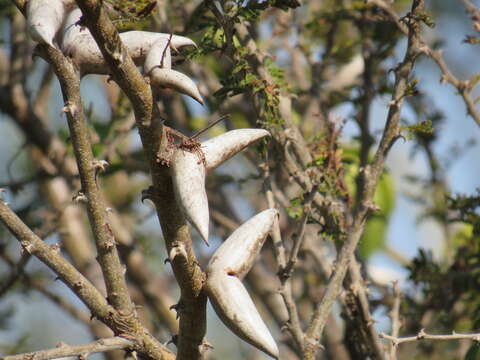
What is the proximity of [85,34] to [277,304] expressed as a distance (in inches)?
61.4

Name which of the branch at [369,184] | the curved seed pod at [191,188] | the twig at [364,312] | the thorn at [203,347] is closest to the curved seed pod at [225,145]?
the curved seed pod at [191,188]

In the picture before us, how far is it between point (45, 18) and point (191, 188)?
271 mm

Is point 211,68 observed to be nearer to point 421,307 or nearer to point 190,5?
point 190,5

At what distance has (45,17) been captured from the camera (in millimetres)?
835

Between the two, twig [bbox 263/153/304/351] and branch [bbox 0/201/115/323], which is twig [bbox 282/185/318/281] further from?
branch [bbox 0/201/115/323]

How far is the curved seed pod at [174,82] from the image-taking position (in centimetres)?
80

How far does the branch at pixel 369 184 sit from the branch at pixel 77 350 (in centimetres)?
38

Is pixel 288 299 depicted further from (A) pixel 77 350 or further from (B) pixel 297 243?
(A) pixel 77 350

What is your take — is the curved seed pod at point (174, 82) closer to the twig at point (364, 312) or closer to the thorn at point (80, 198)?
the thorn at point (80, 198)

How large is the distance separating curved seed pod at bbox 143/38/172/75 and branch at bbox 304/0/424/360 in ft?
1.78

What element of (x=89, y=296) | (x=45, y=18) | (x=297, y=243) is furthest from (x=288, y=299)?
(x=45, y=18)

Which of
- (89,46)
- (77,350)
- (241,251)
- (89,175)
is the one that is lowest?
(77,350)

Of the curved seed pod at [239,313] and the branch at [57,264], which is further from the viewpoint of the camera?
the branch at [57,264]

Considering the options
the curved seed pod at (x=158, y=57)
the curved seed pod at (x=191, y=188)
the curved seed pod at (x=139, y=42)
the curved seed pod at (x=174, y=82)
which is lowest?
the curved seed pod at (x=191, y=188)
